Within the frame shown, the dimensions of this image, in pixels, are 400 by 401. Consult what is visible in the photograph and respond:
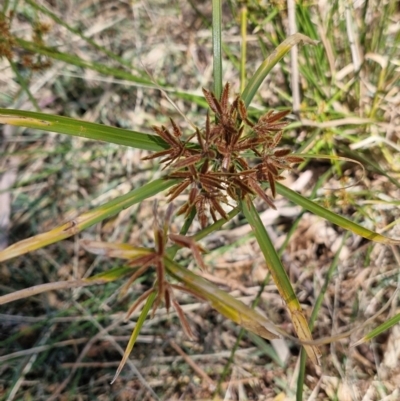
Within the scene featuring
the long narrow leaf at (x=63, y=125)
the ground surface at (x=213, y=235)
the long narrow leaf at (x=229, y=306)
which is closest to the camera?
the long narrow leaf at (x=229, y=306)

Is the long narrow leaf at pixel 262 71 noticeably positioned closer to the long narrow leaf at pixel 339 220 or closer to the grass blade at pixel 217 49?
the grass blade at pixel 217 49

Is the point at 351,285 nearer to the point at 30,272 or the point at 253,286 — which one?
the point at 253,286

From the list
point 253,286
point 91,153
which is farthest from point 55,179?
point 253,286

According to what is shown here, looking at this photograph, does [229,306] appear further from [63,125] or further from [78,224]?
[63,125]

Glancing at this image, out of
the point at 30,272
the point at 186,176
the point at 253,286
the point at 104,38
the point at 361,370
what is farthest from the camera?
the point at 104,38

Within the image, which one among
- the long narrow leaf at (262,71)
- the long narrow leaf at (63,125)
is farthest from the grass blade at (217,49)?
the long narrow leaf at (63,125)

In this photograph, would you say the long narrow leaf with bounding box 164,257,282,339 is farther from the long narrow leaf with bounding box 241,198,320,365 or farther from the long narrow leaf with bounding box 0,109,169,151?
the long narrow leaf with bounding box 0,109,169,151

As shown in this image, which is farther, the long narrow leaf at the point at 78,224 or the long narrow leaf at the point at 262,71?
the long narrow leaf at the point at 262,71
